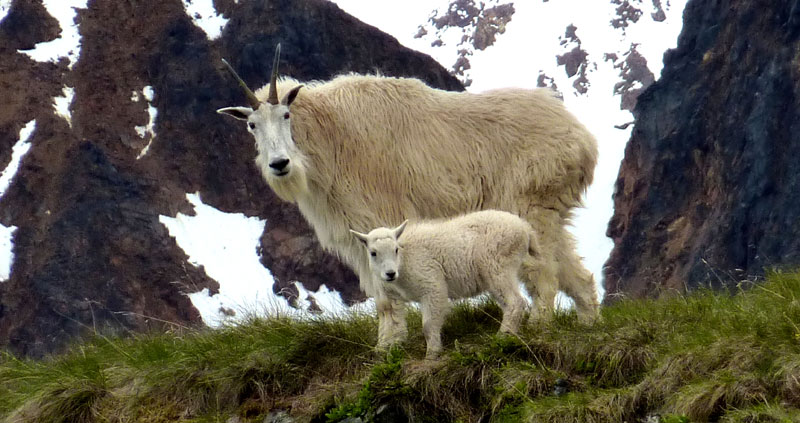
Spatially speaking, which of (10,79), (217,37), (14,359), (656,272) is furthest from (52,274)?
(14,359)

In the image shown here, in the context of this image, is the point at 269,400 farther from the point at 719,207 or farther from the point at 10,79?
the point at 10,79

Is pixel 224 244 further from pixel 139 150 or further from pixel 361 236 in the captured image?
pixel 361 236

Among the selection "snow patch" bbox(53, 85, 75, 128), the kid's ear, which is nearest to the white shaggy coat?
the kid's ear

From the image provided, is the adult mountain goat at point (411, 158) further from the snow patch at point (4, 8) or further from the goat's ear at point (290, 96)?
the snow patch at point (4, 8)

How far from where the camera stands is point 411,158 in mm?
10711

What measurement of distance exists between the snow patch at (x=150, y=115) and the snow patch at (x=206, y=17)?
955 centimetres

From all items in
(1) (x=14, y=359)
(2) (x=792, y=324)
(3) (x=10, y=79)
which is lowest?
(3) (x=10, y=79)

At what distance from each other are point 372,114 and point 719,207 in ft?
248

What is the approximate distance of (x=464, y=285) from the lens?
8.95m

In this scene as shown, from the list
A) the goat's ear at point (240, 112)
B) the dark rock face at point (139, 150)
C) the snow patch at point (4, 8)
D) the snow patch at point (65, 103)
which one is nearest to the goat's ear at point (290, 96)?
the goat's ear at point (240, 112)

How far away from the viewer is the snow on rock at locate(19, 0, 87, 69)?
106625mm

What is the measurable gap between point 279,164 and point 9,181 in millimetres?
91278

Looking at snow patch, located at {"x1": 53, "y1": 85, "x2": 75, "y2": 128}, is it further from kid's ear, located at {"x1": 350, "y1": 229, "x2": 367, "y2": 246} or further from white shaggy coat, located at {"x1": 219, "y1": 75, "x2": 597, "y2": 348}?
kid's ear, located at {"x1": 350, "y1": 229, "x2": 367, "y2": 246}

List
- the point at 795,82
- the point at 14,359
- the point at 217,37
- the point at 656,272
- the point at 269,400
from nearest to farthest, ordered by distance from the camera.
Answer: the point at 269,400 → the point at 14,359 → the point at 656,272 → the point at 795,82 → the point at 217,37
